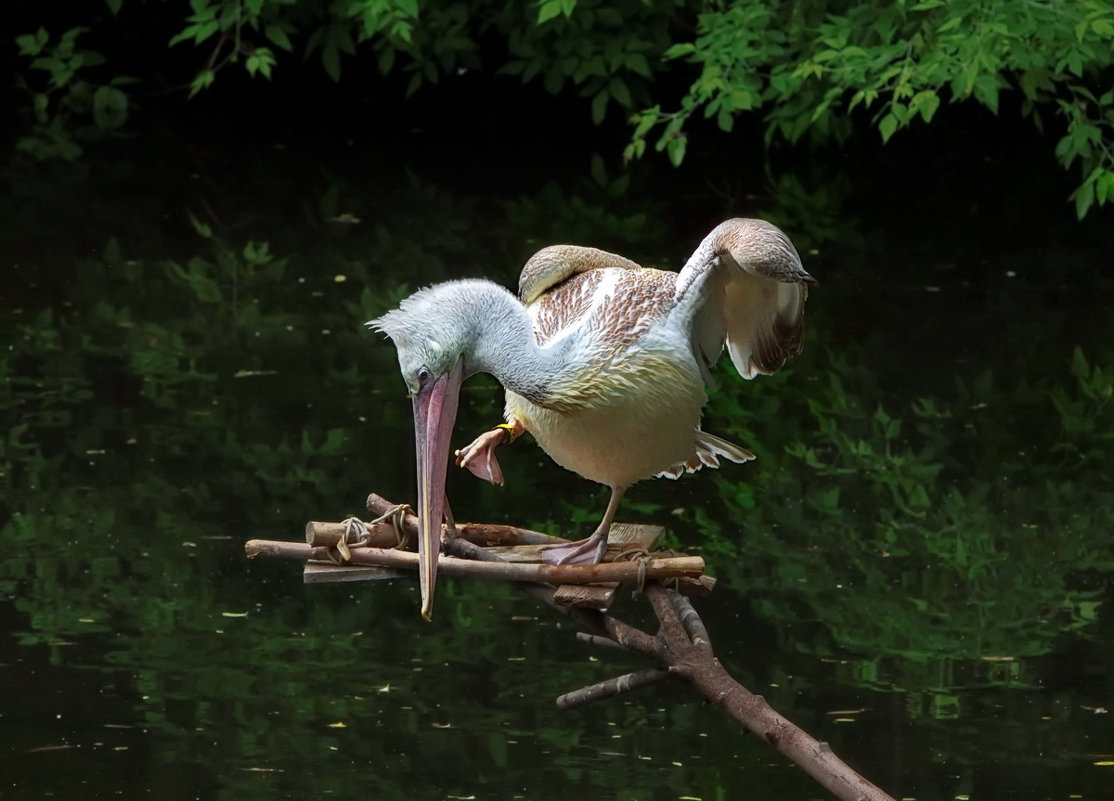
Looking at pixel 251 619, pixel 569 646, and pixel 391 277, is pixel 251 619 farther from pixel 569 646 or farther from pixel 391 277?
pixel 391 277

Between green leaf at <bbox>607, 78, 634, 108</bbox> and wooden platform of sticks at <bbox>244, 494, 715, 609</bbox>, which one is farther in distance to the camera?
green leaf at <bbox>607, 78, 634, 108</bbox>

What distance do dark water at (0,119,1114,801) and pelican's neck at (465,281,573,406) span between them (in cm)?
168

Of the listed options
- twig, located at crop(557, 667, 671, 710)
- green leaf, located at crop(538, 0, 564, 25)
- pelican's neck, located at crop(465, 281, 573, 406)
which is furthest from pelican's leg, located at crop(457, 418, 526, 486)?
green leaf, located at crop(538, 0, 564, 25)

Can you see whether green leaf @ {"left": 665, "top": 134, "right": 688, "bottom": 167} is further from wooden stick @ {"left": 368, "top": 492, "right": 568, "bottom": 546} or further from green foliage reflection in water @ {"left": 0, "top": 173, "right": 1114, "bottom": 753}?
wooden stick @ {"left": 368, "top": 492, "right": 568, "bottom": 546}

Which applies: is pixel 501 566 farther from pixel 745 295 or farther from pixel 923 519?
pixel 923 519

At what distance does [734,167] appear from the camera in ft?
38.6

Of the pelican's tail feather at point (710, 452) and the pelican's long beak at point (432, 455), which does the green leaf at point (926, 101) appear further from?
the pelican's long beak at point (432, 455)

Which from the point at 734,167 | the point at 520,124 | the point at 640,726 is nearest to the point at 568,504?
the point at 640,726

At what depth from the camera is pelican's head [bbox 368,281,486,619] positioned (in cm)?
361

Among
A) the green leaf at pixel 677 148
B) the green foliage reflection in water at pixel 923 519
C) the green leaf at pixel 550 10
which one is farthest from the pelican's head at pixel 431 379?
the green leaf at pixel 550 10

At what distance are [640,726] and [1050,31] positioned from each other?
467 centimetres

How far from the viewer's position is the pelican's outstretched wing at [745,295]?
12.9 feet

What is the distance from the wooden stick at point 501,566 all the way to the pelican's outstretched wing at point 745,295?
54 cm

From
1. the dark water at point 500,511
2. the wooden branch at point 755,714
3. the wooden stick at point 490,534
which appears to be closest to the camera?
the wooden branch at point 755,714
